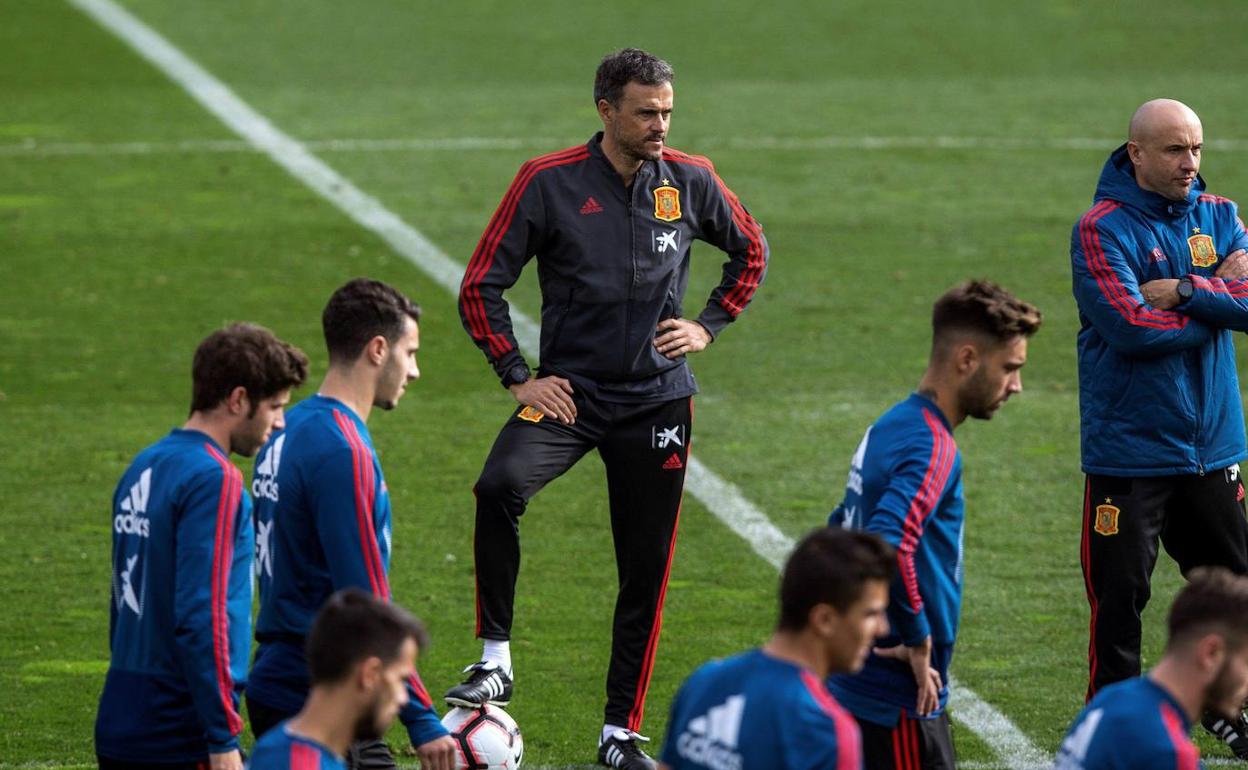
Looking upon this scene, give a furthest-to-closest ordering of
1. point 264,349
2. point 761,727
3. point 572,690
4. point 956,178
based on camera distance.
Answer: point 956,178, point 572,690, point 264,349, point 761,727

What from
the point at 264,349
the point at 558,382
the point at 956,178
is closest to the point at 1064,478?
the point at 558,382

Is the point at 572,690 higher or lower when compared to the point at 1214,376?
lower

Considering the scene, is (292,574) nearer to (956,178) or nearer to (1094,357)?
(1094,357)

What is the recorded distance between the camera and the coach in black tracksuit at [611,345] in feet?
24.1

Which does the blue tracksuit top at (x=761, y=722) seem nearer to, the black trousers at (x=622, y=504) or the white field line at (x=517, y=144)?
the black trousers at (x=622, y=504)

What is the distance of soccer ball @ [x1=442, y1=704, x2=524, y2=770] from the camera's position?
22.9ft

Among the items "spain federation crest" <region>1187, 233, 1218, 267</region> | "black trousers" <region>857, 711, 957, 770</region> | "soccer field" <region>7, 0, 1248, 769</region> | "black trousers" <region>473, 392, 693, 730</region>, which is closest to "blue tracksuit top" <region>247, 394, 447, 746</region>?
"black trousers" <region>857, 711, 957, 770</region>

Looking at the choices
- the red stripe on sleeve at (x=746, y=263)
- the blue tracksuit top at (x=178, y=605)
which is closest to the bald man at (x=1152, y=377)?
the red stripe on sleeve at (x=746, y=263)

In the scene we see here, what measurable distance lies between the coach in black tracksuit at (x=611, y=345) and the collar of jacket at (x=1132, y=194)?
1580mm

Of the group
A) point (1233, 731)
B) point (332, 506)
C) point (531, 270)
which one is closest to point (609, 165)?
point (332, 506)

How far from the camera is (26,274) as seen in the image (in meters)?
16.2

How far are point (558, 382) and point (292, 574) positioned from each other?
1.91m

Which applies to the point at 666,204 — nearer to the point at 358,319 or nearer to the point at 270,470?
the point at 358,319

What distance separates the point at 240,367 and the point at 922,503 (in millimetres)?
1861
